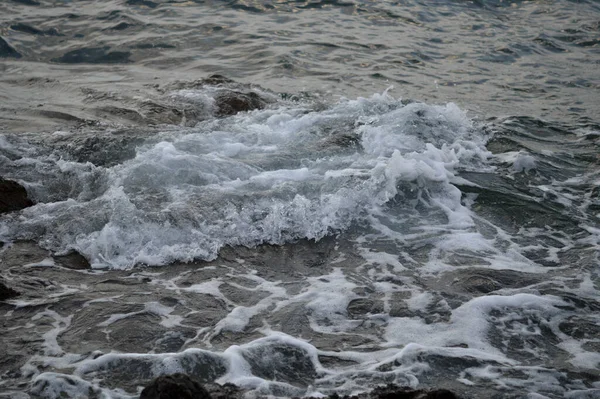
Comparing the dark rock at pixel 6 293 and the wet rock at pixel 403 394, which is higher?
the wet rock at pixel 403 394

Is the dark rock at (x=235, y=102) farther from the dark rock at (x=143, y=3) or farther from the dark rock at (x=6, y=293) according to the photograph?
the dark rock at (x=143, y=3)

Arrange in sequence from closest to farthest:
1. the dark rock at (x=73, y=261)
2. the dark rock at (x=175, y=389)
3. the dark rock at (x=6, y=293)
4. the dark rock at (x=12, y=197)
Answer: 1. the dark rock at (x=175, y=389)
2. the dark rock at (x=6, y=293)
3. the dark rock at (x=73, y=261)
4. the dark rock at (x=12, y=197)

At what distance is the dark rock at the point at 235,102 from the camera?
27.5ft

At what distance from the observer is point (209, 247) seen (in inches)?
209

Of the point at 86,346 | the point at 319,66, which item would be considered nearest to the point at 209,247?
the point at 86,346

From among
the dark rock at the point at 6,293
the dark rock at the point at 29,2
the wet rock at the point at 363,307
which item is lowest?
the wet rock at the point at 363,307

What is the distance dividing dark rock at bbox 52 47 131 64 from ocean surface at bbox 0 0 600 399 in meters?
0.05

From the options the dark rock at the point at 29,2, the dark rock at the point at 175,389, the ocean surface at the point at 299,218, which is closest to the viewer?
the dark rock at the point at 175,389

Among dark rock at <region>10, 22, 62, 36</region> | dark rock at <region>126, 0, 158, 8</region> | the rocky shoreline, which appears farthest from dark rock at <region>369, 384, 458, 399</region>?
dark rock at <region>126, 0, 158, 8</region>

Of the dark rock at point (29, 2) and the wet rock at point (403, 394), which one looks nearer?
the wet rock at point (403, 394)

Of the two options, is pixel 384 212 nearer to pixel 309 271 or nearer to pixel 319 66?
pixel 309 271

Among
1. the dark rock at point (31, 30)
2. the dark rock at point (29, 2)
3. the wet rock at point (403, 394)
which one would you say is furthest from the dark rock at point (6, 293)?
the dark rock at point (29, 2)

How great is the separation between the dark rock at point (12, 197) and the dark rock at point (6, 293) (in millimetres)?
1283

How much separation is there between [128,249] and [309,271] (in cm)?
140
